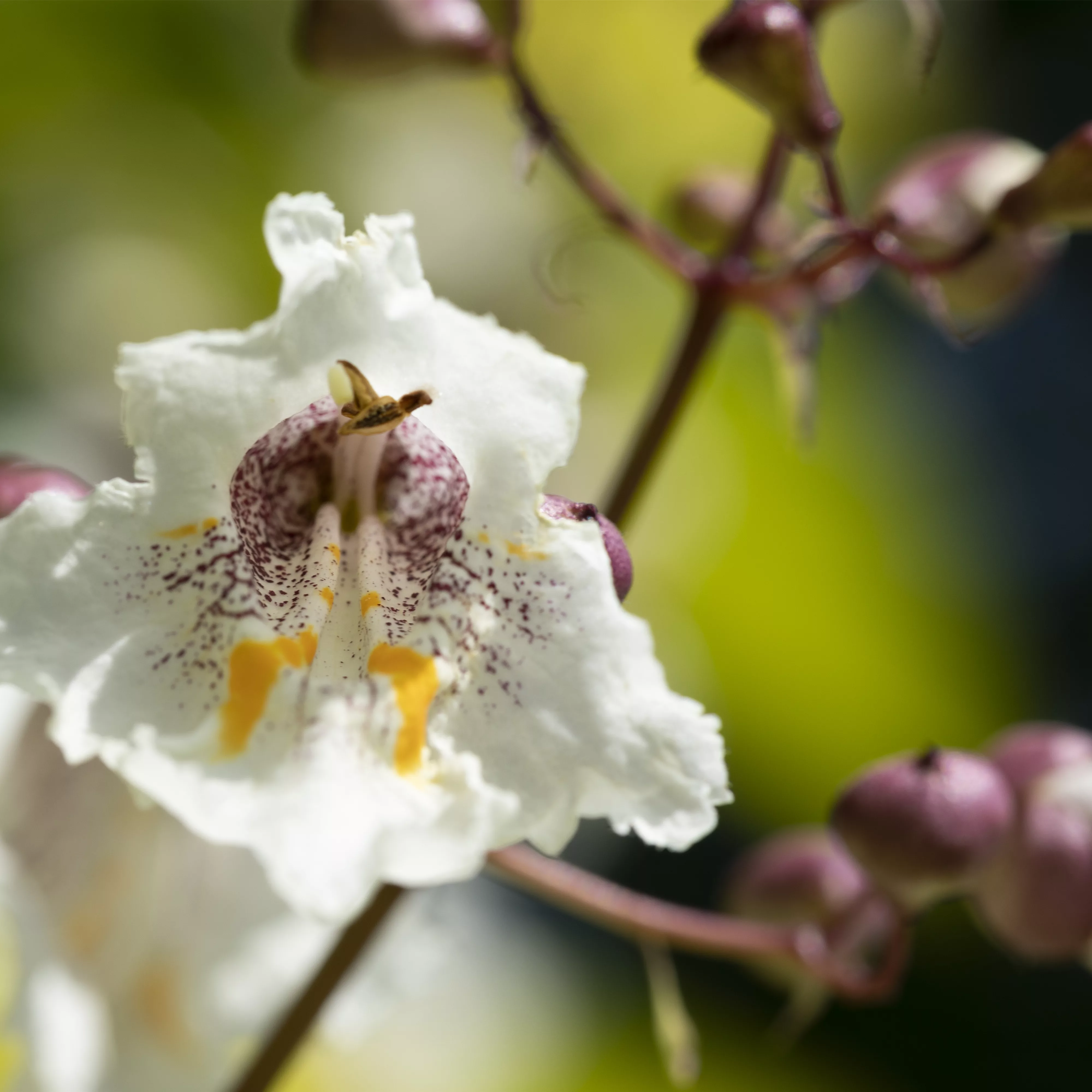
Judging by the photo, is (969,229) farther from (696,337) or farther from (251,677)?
(251,677)

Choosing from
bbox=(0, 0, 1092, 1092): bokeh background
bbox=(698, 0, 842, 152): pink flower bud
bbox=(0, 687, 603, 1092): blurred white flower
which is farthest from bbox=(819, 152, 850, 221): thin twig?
bbox=(0, 0, 1092, 1092): bokeh background

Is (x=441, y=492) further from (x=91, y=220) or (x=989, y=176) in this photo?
(x=91, y=220)

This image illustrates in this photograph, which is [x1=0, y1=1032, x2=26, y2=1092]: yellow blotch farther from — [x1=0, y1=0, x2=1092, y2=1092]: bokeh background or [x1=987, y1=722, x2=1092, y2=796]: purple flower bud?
[x1=0, y1=0, x2=1092, y2=1092]: bokeh background

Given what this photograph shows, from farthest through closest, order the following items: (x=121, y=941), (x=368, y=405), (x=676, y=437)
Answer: (x=676, y=437) < (x=121, y=941) < (x=368, y=405)

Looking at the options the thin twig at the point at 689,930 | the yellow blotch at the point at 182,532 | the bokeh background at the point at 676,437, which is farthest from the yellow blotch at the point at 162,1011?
the bokeh background at the point at 676,437

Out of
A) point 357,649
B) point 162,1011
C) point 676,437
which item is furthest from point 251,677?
point 676,437
